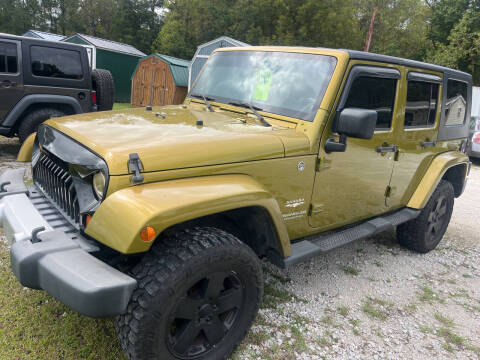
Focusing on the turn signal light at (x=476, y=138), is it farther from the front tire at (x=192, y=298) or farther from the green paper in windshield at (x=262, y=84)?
the front tire at (x=192, y=298)

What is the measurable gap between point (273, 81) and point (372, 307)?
2.10 meters

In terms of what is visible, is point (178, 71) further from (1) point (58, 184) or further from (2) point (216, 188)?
(2) point (216, 188)

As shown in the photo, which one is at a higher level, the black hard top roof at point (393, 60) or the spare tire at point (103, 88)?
the black hard top roof at point (393, 60)

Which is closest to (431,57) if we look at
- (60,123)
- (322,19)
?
(322,19)

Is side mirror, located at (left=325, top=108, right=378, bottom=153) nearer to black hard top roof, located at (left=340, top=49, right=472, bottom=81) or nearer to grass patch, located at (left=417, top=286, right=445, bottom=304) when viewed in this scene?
black hard top roof, located at (left=340, top=49, right=472, bottom=81)

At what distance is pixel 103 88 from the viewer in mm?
7582

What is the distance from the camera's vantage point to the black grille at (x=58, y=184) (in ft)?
7.45

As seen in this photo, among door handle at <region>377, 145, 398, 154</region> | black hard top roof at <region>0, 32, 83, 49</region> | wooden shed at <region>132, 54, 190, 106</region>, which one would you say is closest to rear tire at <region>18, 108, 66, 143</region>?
black hard top roof at <region>0, 32, 83, 49</region>

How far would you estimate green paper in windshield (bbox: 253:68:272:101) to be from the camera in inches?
120

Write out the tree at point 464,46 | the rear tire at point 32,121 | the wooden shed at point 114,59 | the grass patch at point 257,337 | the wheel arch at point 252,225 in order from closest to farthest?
the wheel arch at point 252,225 < the grass patch at point 257,337 < the rear tire at point 32,121 < the wooden shed at point 114,59 < the tree at point 464,46

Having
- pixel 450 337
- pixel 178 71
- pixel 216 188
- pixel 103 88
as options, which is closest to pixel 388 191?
pixel 450 337

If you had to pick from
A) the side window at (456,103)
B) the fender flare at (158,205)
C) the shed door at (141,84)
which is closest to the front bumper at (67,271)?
the fender flare at (158,205)

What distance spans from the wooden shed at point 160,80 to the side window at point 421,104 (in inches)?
510

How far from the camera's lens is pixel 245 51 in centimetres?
340
